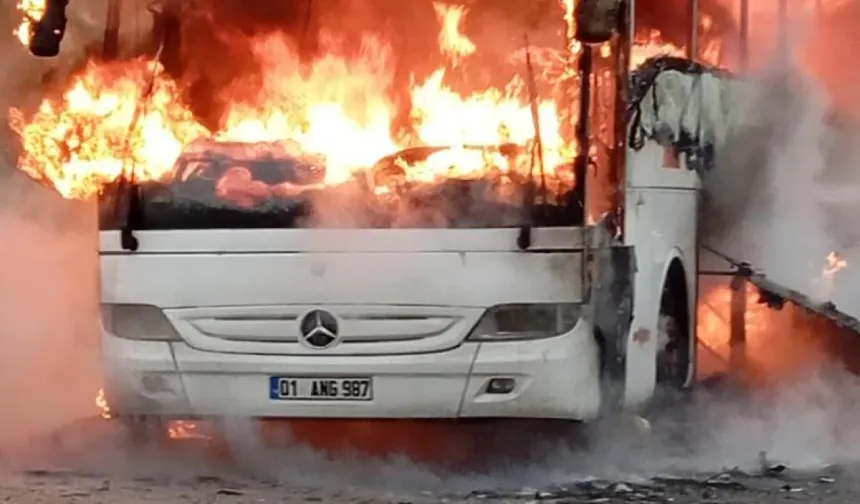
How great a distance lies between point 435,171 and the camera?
28.3 feet

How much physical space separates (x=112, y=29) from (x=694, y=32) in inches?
157

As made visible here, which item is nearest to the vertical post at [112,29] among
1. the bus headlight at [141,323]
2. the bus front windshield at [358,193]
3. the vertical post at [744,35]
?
the bus front windshield at [358,193]

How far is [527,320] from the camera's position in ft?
28.1

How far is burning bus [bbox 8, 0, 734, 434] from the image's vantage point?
854 centimetres

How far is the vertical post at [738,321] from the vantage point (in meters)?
11.9

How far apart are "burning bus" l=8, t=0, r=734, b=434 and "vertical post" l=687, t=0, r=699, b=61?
1.81 m

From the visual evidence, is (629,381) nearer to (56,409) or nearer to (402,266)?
(402,266)

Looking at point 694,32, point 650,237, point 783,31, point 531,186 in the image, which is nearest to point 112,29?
point 531,186

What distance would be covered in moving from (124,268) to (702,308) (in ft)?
14.6

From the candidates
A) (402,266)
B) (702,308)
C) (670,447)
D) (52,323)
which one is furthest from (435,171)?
(52,323)

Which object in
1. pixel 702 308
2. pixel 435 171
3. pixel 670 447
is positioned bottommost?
pixel 670 447

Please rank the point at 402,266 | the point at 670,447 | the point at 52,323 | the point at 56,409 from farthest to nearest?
the point at 52,323 < the point at 56,409 < the point at 670,447 < the point at 402,266

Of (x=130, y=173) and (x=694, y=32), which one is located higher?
(x=694, y=32)

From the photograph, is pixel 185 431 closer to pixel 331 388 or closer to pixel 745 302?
pixel 331 388
